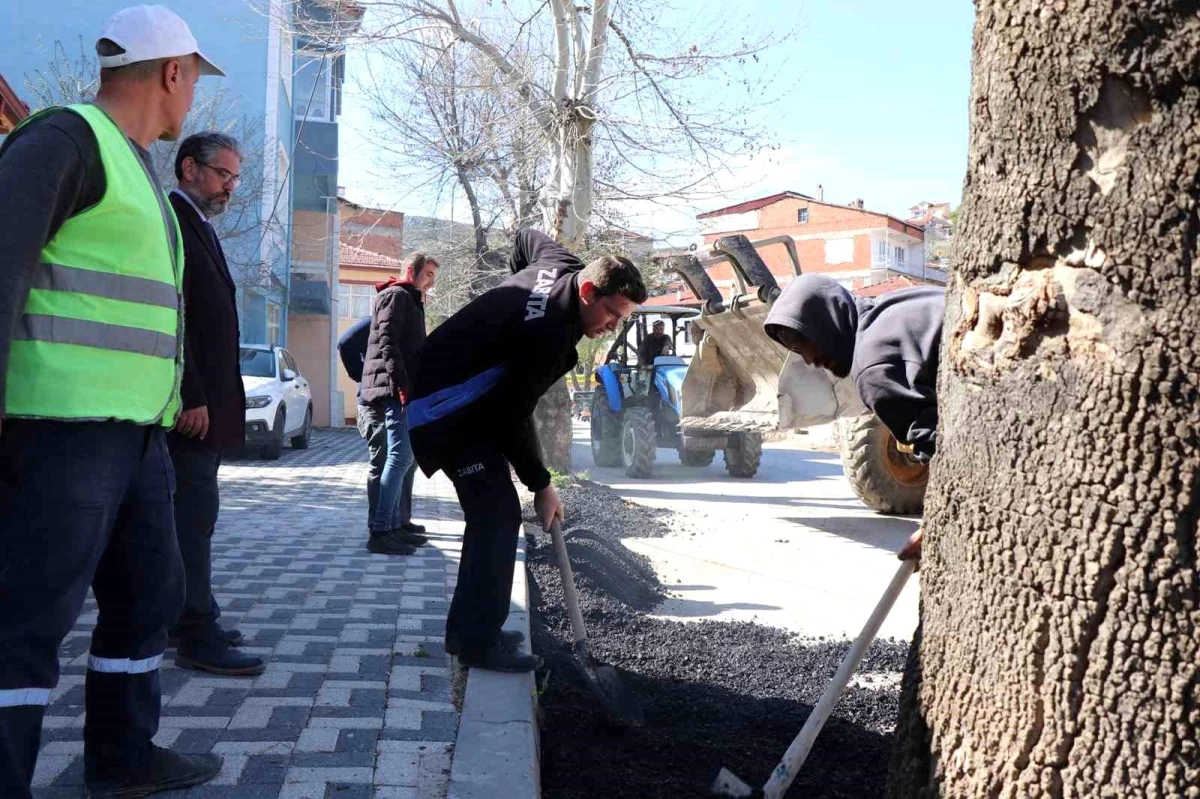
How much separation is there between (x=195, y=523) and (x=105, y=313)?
5.44ft

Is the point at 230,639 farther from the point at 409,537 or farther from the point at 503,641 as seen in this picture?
the point at 409,537

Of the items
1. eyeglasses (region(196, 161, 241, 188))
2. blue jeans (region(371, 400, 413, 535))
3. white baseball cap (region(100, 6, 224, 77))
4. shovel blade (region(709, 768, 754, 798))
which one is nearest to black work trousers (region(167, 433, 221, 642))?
eyeglasses (region(196, 161, 241, 188))

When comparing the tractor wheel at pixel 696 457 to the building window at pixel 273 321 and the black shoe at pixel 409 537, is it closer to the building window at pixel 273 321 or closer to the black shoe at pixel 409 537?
the black shoe at pixel 409 537

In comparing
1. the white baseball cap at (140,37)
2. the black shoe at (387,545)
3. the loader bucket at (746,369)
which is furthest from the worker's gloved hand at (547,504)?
the loader bucket at (746,369)

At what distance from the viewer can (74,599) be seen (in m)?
2.27

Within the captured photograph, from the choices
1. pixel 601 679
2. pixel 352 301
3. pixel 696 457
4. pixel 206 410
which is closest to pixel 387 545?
pixel 206 410

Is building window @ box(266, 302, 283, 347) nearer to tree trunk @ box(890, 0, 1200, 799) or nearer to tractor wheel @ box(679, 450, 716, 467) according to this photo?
tractor wheel @ box(679, 450, 716, 467)

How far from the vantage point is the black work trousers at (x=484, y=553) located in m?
3.85

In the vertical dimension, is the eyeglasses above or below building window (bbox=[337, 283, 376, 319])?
below

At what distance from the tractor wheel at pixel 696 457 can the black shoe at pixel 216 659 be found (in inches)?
444

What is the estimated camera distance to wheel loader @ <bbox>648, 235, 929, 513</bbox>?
30.3ft

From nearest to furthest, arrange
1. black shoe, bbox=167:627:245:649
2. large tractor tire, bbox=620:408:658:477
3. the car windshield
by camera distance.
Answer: black shoe, bbox=167:627:245:649 < large tractor tire, bbox=620:408:658:477 < the car windshield

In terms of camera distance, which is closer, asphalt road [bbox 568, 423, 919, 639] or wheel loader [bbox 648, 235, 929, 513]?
asphalt road [bbox 568, 423, 919, 639]

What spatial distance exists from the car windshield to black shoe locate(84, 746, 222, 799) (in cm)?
1230
